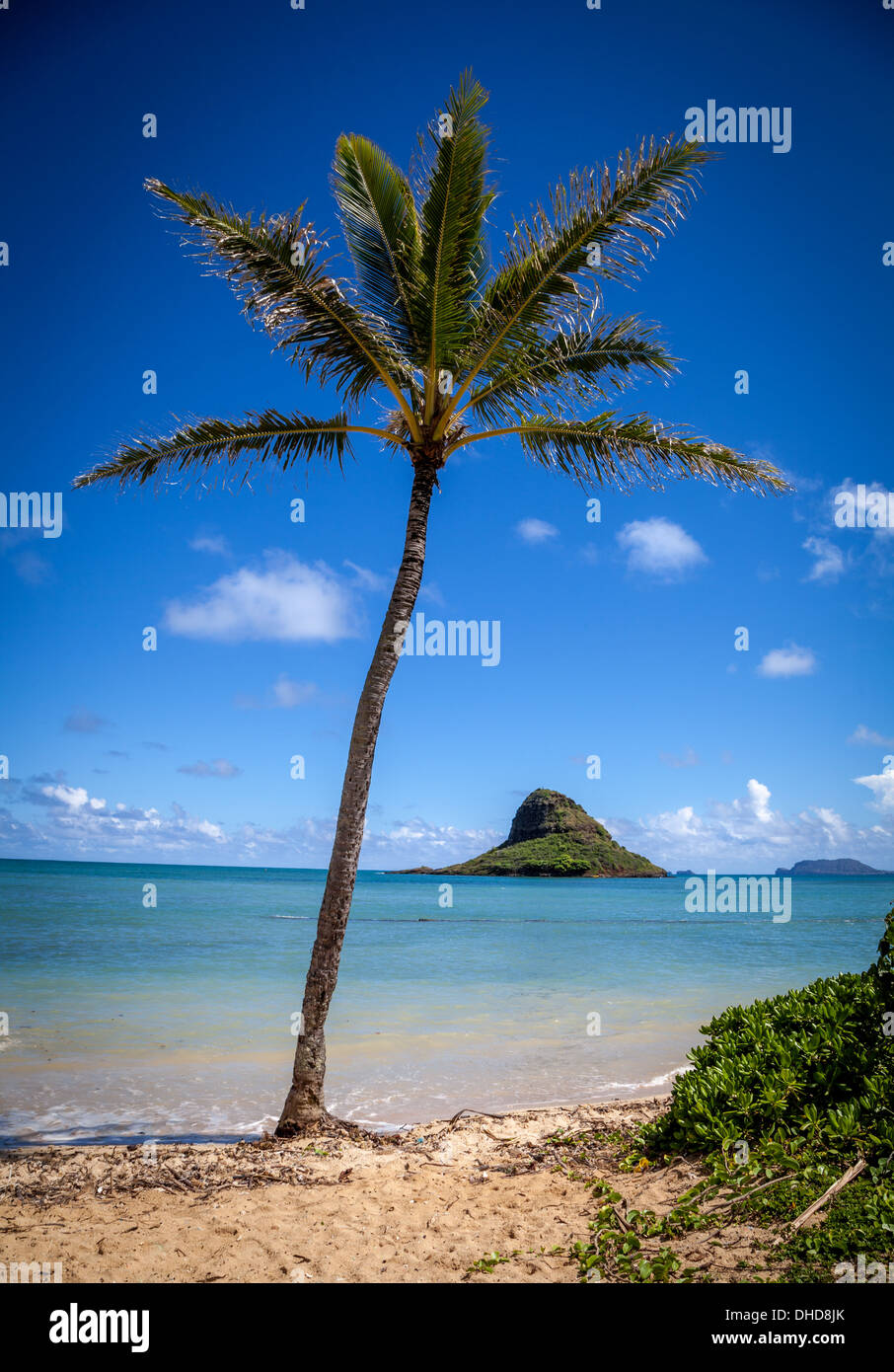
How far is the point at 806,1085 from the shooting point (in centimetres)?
483

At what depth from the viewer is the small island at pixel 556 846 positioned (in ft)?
307

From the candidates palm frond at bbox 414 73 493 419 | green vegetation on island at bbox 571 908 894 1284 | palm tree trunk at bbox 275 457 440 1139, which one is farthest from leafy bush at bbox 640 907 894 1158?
palm frond at bbox 414 73 493 419

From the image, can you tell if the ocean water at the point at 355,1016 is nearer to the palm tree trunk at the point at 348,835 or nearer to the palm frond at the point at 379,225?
the palm tree trunk at the point at 348,835

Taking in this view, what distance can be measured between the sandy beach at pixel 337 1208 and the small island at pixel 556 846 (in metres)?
89.5

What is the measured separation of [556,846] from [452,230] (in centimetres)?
9108

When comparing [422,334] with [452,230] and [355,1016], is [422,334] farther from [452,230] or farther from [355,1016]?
[355,1016]

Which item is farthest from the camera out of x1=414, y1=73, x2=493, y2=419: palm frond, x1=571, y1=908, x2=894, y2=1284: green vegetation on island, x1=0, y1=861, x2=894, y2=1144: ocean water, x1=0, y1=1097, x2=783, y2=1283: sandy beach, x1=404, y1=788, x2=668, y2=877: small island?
x1=404, y1=788, x2=668, y2=877: small island

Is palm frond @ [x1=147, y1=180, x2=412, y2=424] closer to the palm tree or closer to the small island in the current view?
the palm tree

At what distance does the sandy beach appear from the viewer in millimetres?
4004

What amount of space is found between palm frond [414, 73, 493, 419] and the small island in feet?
295

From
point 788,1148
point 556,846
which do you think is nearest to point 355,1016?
point 788,1148
